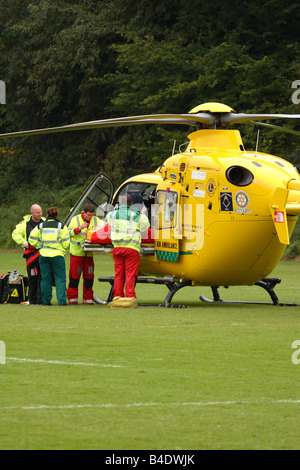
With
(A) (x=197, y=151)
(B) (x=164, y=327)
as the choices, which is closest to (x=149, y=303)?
(A) (x=197, y=151)

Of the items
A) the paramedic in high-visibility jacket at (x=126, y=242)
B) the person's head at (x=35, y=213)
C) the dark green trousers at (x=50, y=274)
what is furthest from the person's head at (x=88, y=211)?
the dark green trousers at (x=50, y=274)

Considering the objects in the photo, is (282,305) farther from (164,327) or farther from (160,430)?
(160,430)

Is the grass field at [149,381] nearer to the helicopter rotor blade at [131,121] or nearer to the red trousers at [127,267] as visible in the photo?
the red trousers at [127,267]

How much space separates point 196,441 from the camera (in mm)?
6715

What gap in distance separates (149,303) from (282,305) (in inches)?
104

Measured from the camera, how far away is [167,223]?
17.2 metres

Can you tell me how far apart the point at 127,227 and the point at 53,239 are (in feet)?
4.81

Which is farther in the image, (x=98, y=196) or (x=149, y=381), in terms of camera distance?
(x=98, y=196)

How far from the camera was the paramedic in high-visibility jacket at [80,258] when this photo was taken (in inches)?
688

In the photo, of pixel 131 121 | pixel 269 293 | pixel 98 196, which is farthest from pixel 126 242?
pixel 269 293

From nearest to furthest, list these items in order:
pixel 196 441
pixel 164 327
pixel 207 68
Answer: pixel 196 441
pixel 164 327
pixel 207 68

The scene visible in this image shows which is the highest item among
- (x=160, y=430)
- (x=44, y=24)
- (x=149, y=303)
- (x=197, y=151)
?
(x=44, y=24)

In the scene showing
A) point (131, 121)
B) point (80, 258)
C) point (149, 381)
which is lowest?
point (80, 258)

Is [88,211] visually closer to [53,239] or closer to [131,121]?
[53,239]
